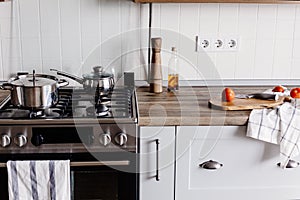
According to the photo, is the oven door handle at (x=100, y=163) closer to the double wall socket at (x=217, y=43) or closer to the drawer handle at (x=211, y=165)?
the drawer handle at (x=211, y=165)

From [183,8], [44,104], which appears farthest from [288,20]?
[44,104]

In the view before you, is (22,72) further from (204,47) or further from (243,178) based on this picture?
(243,178)

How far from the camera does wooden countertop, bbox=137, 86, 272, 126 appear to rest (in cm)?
200

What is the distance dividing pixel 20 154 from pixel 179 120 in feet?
2.20

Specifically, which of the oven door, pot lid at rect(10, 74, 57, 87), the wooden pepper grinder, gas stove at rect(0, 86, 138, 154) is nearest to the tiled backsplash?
the wooden pepper grinder

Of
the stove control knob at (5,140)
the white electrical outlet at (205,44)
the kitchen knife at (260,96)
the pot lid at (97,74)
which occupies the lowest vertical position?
the stove control knob at (5,140)

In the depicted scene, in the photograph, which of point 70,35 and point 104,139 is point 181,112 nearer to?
point 104,139

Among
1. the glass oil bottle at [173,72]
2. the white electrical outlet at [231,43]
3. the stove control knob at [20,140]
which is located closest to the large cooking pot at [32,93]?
the stove control knob at [20,140]

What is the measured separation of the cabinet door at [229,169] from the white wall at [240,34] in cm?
63

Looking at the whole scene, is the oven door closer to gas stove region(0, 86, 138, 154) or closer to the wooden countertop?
gas stove region(0, 86, 138, 154)

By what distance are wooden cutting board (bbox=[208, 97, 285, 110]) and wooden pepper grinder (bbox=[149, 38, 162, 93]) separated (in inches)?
12.3

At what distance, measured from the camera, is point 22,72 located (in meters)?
2.53

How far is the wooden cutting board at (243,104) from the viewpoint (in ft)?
6.83

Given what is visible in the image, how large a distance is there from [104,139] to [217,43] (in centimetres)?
95
